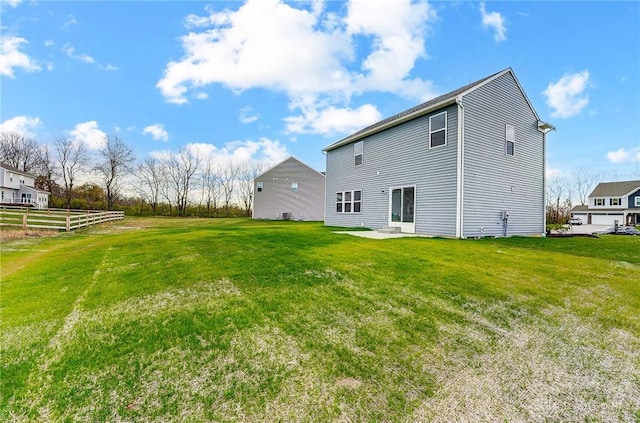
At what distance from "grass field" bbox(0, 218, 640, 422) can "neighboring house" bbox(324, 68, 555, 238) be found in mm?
5070

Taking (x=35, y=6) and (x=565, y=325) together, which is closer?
(x=565, y=325)

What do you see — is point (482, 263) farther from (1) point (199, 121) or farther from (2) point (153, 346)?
(1) point (199, 121)

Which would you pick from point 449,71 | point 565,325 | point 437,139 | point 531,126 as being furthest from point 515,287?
point 449,71

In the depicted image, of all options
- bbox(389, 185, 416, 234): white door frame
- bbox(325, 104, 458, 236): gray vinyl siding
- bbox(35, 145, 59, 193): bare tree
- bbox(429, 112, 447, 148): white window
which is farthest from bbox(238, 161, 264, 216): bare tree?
bbox(429, 112, 447, 148): white window

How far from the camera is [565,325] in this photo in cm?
348

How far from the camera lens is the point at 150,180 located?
37156mm

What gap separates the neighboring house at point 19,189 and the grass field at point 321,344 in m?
41.5

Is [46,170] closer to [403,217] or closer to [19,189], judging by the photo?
[19,189]

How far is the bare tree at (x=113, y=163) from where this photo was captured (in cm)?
3556

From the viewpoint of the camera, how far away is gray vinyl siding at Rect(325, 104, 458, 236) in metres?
10.5

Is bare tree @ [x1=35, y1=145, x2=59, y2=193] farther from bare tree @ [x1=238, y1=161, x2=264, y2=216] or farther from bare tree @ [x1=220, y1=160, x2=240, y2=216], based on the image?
bare tree @ [x1=238, y1=161, x2=264, y2=216]

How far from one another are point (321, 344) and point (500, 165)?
37.2ft

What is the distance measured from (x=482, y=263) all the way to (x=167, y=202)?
127 feet

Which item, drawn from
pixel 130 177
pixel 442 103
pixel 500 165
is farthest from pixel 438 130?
pixel 130 177
